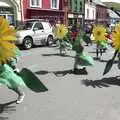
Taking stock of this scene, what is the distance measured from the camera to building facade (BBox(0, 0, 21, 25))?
115 ft

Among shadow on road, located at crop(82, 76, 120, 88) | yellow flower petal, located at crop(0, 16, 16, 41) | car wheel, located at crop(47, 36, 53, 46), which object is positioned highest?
yellow flower petal, located at crop(0, 16, 16, 41)

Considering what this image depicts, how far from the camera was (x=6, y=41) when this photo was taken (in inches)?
181

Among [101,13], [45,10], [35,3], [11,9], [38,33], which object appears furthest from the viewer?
[101,13]

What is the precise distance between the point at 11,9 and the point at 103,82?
85.5ft

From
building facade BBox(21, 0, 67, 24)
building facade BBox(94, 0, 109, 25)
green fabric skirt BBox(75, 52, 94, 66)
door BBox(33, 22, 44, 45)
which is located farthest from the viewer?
Answer: building facade BBox(94, 0, 109, 25)

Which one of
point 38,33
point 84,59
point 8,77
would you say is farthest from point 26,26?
point 8,77

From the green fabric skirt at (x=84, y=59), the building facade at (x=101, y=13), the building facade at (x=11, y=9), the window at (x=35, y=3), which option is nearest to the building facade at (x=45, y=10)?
the window at (x=35, y=3)

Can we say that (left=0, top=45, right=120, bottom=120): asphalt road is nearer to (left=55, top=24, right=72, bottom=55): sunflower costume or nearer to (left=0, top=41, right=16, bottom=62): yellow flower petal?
(left=0, top=41, right=16, bottom=62): yellow flower petal

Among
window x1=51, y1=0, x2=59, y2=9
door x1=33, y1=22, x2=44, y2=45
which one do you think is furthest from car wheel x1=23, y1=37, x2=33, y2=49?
window x1=51, y1=0, x2=59, y2=9

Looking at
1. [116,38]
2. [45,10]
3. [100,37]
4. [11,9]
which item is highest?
[11,9]

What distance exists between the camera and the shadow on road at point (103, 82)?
10.9 m

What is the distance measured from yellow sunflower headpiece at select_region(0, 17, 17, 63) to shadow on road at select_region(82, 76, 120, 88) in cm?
628

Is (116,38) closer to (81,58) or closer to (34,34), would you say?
(81,58)

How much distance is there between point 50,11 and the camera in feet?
139
